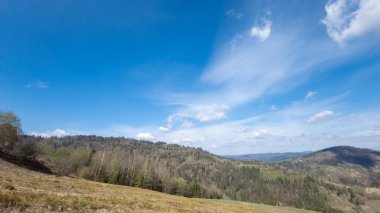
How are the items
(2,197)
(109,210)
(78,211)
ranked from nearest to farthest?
(2,197) < (78,211) < (109,210)

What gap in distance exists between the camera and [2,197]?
17.2m

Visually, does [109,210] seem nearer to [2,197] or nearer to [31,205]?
[31,205]

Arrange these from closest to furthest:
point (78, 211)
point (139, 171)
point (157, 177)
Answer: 1. point (78, 211)
2. point (139, 171)
3. point (157, 177)

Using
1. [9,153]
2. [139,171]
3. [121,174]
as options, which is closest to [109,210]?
[9,153]

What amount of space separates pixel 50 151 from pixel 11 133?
50273 mm

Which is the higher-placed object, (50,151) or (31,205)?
(50,151)

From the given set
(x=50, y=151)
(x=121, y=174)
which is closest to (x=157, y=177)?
(x=121, y=174)

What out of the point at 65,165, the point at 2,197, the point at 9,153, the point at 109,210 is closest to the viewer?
the point at 2,197

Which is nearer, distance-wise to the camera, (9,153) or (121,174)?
(9,153)

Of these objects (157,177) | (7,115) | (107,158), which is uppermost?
(7,115)

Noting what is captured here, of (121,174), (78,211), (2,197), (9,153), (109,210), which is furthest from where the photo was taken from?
(121,174)

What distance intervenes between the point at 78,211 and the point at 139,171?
101743 millimetres

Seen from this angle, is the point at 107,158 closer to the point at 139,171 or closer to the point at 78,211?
the point at 139,171

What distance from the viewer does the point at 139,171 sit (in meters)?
117
